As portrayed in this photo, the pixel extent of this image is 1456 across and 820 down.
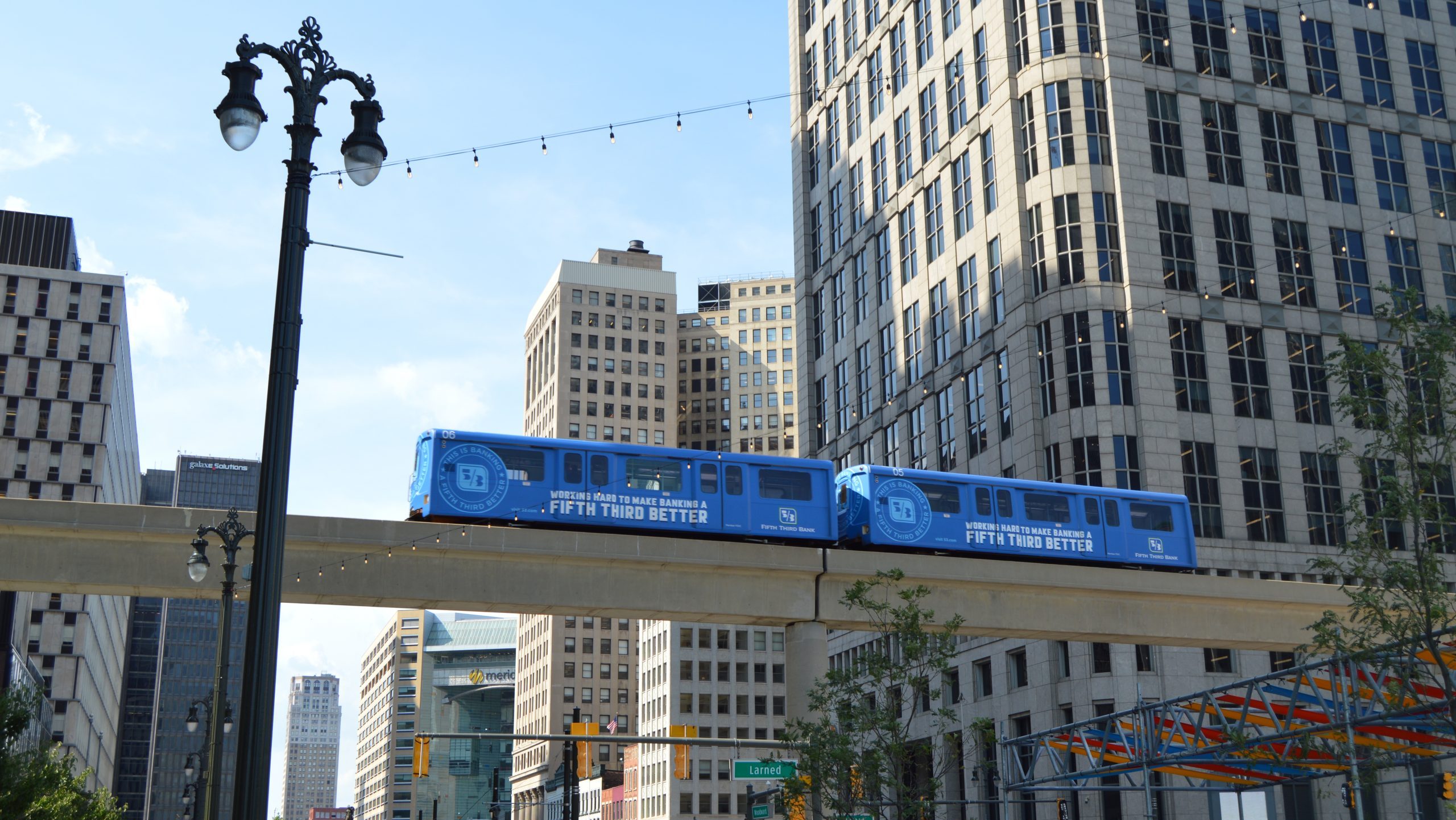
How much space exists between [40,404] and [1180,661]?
99.4 meters

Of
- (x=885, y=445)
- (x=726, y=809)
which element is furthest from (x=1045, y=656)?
(x=726, y=809)

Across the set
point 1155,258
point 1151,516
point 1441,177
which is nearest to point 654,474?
point 1151,516

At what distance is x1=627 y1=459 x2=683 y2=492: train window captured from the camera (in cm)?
3522

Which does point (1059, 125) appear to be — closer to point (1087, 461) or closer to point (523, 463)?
point (1087, 461)

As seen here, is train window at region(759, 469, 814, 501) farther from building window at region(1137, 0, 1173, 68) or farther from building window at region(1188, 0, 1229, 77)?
building window at region(1188, 0, 1229, 77)

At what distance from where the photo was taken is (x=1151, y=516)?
4369cm

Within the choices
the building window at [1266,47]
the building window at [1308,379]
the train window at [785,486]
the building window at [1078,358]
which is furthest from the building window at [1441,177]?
the train window at [785,486]

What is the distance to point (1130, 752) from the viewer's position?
29938 millimetres

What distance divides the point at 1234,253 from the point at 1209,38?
39.3 ft

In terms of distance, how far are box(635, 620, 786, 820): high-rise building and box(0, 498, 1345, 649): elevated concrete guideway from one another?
9385cm

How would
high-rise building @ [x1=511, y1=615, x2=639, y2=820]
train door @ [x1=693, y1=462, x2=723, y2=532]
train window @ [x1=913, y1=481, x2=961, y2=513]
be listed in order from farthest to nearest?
high-rise building @ [x1=511, y1=615, x2=639, y2=820] < train window @ [x1=913, y1=481, x2=961, y2=513] < train door @ [x1=693, y1=462, x2=723, y2=532]

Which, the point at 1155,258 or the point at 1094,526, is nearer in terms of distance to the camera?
the point at 1094,526

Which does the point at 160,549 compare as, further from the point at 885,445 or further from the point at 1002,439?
the point at 885,445

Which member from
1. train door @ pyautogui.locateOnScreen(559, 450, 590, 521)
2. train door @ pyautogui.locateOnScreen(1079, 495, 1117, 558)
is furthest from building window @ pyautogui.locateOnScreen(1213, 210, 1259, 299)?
train door @ pyautogui.locateOnScreen(559, 450, 590, 521)
